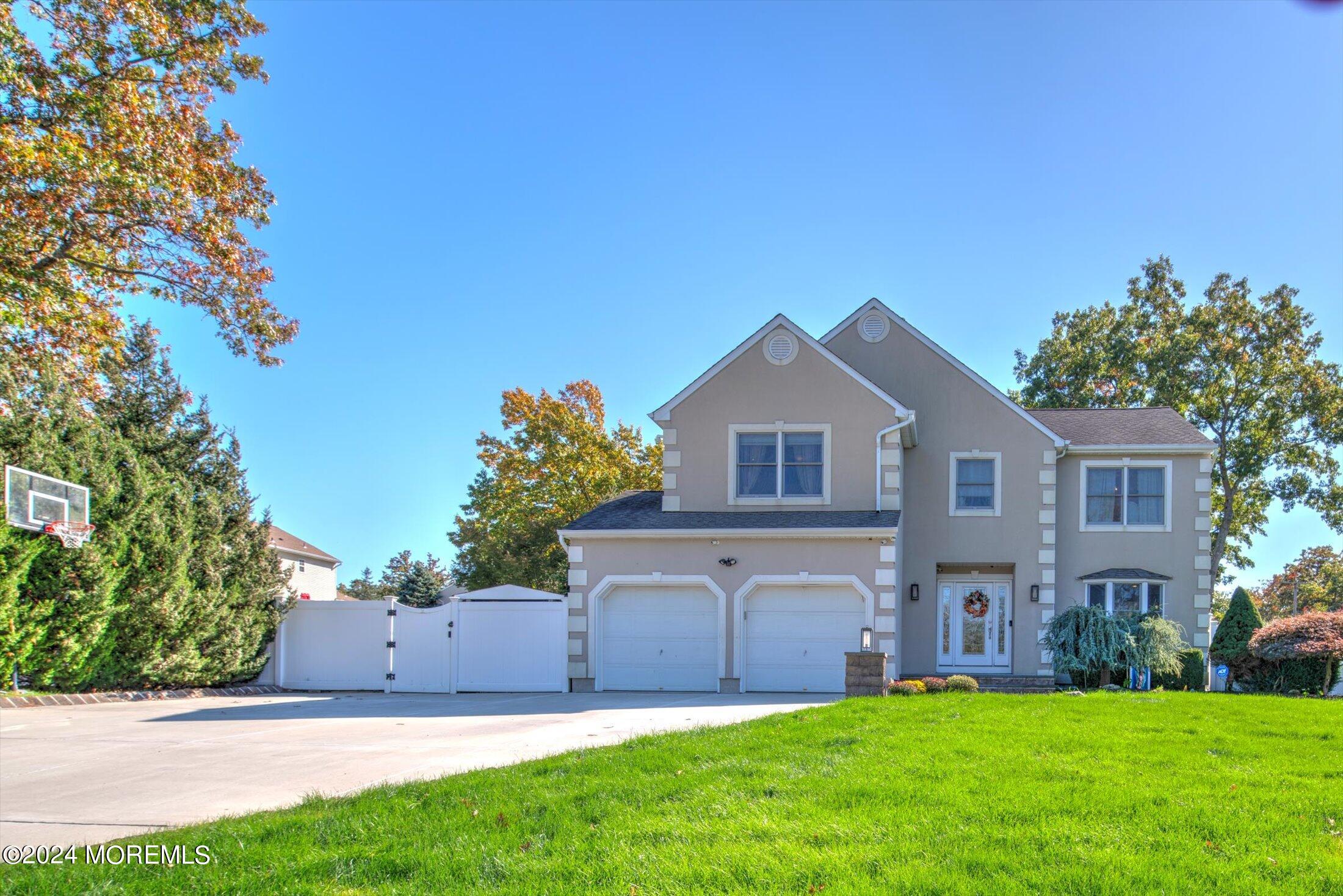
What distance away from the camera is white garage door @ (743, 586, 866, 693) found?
1892cm

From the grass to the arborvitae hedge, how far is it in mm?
9401

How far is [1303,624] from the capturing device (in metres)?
18.8

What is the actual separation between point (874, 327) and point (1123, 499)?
6.73 metres

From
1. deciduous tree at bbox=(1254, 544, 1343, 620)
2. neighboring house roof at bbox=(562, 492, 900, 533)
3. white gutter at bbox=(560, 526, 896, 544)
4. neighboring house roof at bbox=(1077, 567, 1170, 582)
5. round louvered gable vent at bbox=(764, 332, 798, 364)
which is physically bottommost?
deciduous tree at bbox=(1254, 544, 1343, 620)

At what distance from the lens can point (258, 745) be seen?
11.6 metres

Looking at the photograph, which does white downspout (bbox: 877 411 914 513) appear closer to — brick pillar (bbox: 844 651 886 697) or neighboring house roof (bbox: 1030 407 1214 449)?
neighboring house roof (bbox: 1030 407 1214 449)

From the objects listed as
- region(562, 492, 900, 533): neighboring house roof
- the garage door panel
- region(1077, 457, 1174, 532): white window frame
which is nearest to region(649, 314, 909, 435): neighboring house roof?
region(562, 492, 900, 533): neighboring house roof

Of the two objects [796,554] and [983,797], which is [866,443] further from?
[983,797]

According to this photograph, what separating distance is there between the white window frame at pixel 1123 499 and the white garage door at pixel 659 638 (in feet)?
28.9

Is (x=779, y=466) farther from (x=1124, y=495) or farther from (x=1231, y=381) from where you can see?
(x=1231, y=381)

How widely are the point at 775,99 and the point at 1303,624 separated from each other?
14.5 m

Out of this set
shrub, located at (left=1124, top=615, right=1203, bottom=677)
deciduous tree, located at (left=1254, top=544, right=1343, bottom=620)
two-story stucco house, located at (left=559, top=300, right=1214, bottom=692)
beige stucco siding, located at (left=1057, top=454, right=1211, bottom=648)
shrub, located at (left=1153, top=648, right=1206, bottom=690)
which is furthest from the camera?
deciduous tree, located at (left=1254, top=544, right=1343, bottom=620)

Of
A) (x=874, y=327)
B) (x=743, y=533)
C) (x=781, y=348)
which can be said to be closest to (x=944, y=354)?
(x=874, y=327)

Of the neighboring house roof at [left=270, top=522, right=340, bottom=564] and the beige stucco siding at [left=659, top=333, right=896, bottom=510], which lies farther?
the neighboring house roof at [left=270, top=522, right=340, bottom=564]
